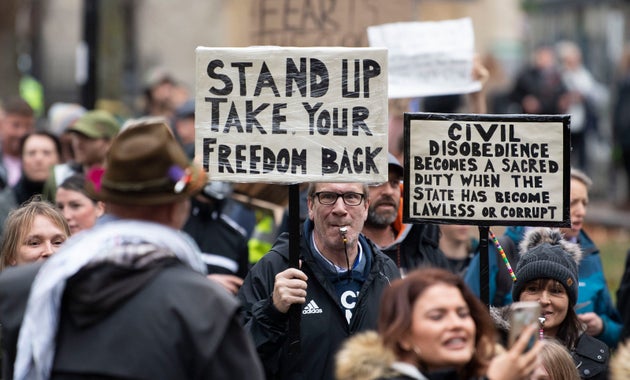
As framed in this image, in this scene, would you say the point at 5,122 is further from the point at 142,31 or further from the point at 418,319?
the point at 142,31

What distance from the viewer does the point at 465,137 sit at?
6.64m

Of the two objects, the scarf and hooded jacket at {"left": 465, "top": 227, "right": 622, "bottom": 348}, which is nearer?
the scarf

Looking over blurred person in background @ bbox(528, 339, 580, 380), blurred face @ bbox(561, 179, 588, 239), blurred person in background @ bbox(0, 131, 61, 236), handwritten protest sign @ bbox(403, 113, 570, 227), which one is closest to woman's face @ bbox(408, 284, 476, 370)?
blurred person in background @ bbox(528, 339, 580, 380)

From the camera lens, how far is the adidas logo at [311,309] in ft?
20.9

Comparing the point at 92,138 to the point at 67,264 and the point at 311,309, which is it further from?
the point at 67,264

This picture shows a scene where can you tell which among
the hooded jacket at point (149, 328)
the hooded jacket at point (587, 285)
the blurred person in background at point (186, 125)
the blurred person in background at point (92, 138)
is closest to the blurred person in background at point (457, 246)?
the hooded jacket at point (587, 285)

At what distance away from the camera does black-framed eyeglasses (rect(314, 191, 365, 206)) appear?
6672mm

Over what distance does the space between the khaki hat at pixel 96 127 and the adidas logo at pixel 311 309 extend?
14.8ft

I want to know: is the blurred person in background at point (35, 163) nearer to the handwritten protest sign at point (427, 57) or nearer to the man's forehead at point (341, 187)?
the handwritten protest sign at point (427, 57)

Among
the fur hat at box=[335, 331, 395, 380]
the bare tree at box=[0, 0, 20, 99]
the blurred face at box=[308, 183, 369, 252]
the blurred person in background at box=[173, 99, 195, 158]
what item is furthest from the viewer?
the bare tree at box=[0, 0, 20, 99]

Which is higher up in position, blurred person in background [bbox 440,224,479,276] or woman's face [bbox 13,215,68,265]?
woman's face [bbox 13,215,68,265]

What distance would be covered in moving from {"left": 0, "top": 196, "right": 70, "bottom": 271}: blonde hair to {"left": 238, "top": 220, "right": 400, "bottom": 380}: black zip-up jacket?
38.3 inches

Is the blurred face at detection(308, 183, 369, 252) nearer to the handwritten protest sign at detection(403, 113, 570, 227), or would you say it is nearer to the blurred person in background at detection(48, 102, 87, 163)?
the handwritten protest sign at detection(403, 113, 570, 227)

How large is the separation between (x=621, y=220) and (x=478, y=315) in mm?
14962
